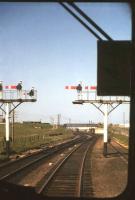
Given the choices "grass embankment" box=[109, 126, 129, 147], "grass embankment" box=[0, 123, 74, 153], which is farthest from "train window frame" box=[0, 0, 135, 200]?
"grass embankment" box=[109, 126, 129, 147]

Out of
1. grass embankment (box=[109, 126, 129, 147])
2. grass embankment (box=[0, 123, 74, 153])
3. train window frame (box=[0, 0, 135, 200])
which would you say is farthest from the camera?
grass embankment (box=[109, 126, 129, 147])

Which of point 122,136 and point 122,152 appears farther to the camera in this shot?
point 122,136

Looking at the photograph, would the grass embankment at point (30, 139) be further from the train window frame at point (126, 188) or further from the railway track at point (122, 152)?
the train window frame at point (126, 188)

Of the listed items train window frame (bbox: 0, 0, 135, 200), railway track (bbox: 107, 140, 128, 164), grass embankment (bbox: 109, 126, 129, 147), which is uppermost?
train window frame (bbox: 0, 0, 135, 200)

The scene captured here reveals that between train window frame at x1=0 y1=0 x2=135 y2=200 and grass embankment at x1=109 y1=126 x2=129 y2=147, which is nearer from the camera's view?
train window frame at x1=0 y1=0 x2=135 y2=200

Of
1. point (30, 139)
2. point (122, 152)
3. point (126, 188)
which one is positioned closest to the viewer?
point (126, 188)

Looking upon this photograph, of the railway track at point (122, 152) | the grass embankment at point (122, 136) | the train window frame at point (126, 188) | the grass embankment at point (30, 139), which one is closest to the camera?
the train window frame at point (126, 188)

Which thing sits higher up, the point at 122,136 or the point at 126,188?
the point at 126,188

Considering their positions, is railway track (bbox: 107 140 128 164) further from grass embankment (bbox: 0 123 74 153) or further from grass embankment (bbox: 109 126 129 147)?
grass embankment (bbox: 0 123 74 153)

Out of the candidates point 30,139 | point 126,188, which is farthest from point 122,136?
point 126,188

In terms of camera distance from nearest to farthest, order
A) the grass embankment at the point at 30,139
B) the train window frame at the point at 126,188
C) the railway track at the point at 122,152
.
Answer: the train window frame at the point at 126,188, the railway track at the point at 122,152, the grass embankment at the point at 30,139

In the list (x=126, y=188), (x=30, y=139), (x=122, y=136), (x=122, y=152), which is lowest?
(x=122, y=136)

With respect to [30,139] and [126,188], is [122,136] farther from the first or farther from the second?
[126,188]

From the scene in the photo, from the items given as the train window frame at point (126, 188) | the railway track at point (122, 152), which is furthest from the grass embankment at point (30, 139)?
the train window frame at point (126, 188)
